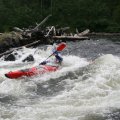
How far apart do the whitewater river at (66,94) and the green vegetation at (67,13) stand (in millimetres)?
32806

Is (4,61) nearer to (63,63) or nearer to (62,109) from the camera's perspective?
(63,63)

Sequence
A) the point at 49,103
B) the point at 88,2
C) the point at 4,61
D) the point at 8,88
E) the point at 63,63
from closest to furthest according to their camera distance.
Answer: the point at 49,103, the point at 8,88, the point at 63,63, the point at 4,61, the point at 88,2

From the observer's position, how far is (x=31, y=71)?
52.5ft

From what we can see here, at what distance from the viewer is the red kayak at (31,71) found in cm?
1520

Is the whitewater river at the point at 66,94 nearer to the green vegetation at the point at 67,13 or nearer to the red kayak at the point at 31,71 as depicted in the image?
the red kayak at the point at 31,71

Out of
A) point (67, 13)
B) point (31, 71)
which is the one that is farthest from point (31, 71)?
point (67, 13)

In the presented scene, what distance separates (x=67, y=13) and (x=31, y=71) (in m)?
42.6

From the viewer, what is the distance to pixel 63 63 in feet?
63.5

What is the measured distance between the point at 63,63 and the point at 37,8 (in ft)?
137

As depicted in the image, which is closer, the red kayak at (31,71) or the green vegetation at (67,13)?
the red kayak at (31,71)

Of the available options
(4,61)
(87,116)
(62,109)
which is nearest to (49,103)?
(62,109)

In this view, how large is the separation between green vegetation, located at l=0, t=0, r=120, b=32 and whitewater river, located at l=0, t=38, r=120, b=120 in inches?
1292

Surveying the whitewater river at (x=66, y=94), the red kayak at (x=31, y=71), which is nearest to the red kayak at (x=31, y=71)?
the red kayak at (x=31, y=71)

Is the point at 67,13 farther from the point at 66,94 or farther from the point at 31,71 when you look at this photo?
the point at 66,94
